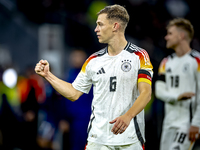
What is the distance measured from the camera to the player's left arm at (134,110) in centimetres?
275

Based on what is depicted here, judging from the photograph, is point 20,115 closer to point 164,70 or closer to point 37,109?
point 37,109

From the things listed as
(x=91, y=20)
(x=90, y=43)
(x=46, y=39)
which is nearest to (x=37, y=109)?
(x=90, y=43)

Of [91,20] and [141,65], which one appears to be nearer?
[141,65]

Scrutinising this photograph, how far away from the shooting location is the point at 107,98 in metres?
3.32

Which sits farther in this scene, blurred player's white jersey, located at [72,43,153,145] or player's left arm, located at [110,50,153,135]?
blurred player's white jersey, located at [72,43,153,145]

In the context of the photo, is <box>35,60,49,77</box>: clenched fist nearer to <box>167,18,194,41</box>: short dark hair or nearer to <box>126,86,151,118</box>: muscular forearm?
<box>126,86,151,118</box>: muscular forearm

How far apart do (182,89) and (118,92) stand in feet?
7.14

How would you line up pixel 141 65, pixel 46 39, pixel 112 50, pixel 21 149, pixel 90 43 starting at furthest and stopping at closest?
pixel 46 39 < pixel 90 43 < pixel 21 149 < pixel 112 50 < pixel 141 65

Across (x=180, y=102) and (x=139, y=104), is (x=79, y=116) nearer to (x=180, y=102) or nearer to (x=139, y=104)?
(x=180, y=102)

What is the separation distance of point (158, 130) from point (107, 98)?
505 centimetres

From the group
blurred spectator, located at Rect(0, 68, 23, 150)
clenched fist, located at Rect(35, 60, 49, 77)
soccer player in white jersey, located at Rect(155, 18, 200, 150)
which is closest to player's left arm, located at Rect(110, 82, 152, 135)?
clenched fist, located at Rect(35, 60, 49, 77)

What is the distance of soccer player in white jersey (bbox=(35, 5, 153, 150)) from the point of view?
10.5 feet

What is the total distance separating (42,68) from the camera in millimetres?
3281

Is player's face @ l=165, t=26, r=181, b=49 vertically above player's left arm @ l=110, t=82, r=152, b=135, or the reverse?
player's face @ l=165, t=26, r=181, b=49
